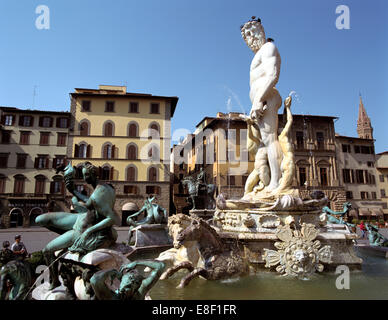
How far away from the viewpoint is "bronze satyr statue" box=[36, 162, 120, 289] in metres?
3.38

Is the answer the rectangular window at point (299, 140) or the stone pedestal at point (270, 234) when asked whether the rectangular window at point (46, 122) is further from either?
the stone pedestal at point (270, 234)

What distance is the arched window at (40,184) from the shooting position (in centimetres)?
3216

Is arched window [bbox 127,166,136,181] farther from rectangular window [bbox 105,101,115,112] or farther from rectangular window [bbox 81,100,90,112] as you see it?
rectangular window [bbox 81,100,90,112]

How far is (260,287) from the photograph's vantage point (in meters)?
4.46

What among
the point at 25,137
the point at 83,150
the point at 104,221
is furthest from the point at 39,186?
the point at 104,221

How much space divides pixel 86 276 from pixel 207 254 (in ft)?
9.02

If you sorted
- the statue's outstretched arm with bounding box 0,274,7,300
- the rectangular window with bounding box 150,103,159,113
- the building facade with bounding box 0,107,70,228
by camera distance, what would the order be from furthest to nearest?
the rectangular window with bounding box 150,103,159,113 → the building facade with bounding box 0,107,70,228 → the statue's outstretched arm with bounding box 0,274,7,300

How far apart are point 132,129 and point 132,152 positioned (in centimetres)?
299

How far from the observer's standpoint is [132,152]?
110 feet

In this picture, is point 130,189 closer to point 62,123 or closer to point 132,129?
point 132,129

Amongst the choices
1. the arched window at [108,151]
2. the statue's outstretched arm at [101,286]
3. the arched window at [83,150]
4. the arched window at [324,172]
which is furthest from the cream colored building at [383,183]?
the statue's outstretched arm at [101,286]

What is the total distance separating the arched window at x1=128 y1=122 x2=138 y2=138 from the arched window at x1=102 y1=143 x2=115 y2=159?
2.63 m

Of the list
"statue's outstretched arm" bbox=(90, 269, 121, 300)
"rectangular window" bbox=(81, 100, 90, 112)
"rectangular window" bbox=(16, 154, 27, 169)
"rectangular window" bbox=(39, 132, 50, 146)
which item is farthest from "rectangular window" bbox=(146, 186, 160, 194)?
"statue's outstretched arm" bbox=(90, 269, 121, 300)

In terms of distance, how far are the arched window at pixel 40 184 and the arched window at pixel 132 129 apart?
1125cm
